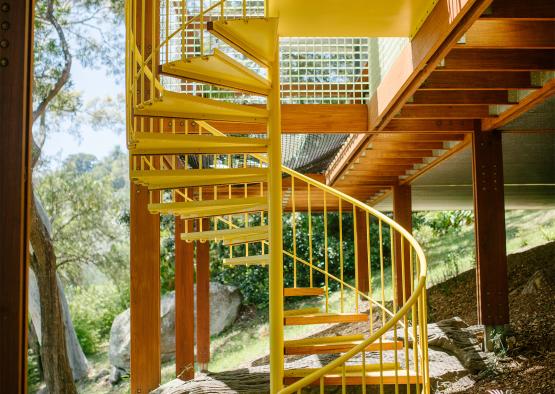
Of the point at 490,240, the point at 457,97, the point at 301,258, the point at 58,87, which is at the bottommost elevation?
the point at 301,258

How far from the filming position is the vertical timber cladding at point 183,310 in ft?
26.2

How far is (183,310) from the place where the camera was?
26.2 feet

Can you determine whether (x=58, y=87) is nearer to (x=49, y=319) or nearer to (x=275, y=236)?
(x=49, y=319)

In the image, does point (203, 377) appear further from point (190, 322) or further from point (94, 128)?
point (94, 128)

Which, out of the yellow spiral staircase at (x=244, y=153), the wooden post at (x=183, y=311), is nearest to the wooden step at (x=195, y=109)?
the yellow spiral staircase at (x=244, y=153)

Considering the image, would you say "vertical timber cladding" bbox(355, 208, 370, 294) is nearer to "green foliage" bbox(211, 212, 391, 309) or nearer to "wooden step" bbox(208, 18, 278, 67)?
"green foliage" bbox(211, 212, 391, 309)

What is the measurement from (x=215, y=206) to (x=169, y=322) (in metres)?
9.11

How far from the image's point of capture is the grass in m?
12.1

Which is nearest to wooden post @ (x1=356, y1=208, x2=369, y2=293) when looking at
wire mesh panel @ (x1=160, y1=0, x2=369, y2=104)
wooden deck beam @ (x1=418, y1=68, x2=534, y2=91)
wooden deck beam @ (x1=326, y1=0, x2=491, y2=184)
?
wooden deck beam @ (x1=326, y1=0, x2=491, y2=184)

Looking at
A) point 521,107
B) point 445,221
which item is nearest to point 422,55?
point 521,107

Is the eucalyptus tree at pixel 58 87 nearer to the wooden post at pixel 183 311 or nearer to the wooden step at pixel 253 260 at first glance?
the wooden post at pixel 183 311

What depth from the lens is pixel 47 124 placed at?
13.6 metres

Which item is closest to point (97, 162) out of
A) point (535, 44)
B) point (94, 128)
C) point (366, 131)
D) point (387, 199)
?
point (94, 128)

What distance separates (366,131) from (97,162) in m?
22.3
